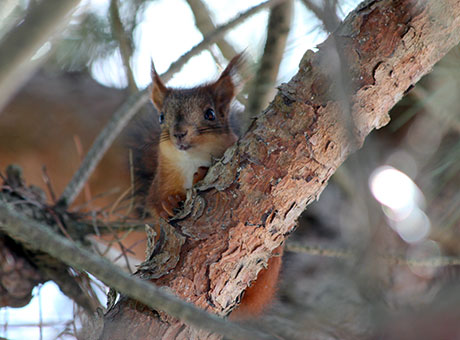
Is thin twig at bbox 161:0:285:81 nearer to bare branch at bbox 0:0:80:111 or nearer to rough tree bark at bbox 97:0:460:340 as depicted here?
rough tree bark at bbox 97:0:460:340

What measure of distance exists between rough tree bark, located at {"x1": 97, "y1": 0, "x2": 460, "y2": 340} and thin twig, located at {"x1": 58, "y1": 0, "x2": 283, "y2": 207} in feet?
1.45

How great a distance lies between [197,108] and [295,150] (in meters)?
0.65

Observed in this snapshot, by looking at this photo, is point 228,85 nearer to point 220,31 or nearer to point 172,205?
point 220,31

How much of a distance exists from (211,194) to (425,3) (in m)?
0.55

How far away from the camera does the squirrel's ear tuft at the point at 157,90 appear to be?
1.63 m

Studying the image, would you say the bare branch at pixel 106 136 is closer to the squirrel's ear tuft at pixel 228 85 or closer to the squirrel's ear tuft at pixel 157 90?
the squirrel's ear tuft at pixel 157 90

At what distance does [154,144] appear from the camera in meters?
1.91

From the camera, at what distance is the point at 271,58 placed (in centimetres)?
176

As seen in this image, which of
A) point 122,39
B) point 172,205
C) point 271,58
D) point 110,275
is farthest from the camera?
point 122,39

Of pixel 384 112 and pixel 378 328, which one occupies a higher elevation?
pixel 384 112

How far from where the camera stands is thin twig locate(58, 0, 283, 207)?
4.85 feet

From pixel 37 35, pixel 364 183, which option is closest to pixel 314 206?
pixel 364 183

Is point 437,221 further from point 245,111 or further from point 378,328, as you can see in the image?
point 378,328

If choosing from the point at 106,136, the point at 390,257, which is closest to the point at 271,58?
the point at 106,136
